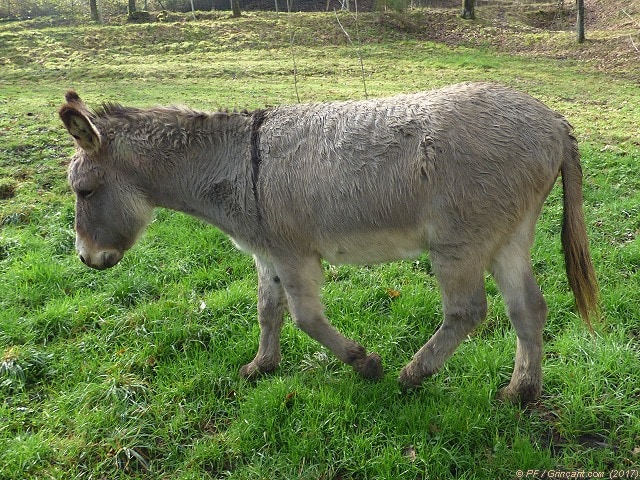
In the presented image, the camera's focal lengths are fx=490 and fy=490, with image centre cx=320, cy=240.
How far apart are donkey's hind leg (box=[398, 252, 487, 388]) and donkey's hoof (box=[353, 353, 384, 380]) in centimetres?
16

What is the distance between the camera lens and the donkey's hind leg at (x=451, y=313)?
2.80m

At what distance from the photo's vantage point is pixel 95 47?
2139cm

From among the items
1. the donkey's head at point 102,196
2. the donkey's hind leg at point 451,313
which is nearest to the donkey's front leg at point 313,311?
the donkey's hind leg at point 451,313

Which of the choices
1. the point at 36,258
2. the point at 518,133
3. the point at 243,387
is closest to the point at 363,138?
the point at 518,133

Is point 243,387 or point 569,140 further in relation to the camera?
point 243,387

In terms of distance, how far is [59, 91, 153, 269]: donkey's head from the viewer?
316 cm

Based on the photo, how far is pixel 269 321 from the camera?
11.3 feet

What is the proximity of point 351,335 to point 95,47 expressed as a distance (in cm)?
2233

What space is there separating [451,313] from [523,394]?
673mm

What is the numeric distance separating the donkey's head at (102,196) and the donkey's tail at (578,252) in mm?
2702

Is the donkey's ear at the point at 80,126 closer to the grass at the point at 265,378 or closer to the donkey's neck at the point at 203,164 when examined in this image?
the donkey's neck at the point at 203,164

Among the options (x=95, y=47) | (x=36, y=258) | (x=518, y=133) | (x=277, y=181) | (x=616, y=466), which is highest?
(x=95, y=47)

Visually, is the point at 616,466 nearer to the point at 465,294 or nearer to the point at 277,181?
the point at 465,294

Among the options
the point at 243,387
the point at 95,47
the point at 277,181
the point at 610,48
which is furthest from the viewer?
the point at 95,47
